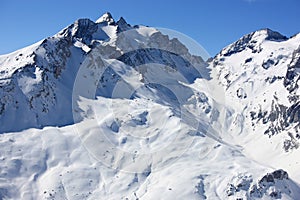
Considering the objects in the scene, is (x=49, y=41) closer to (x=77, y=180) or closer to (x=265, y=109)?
(x=77, y=180)

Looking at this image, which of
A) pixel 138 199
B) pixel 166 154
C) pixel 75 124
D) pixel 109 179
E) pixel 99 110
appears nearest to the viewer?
pixel 138 199

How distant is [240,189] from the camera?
112875 mm

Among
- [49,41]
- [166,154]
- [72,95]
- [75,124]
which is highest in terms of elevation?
[49,41]

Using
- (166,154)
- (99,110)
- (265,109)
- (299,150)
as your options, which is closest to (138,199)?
(166,154)

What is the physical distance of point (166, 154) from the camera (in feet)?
417

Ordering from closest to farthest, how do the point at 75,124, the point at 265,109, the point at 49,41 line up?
the point at 75,124 < the point at 49,41 < the point at 265,109

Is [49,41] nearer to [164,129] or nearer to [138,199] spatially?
[164,129]

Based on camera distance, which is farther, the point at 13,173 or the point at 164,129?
the point at 164,129

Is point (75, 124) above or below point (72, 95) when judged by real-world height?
below

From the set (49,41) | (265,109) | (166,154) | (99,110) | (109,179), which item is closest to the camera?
(109,179)

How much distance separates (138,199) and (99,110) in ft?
156

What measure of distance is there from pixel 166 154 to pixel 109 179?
20680 millimetres

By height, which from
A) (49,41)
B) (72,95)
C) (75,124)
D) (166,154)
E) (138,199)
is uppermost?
(49,41)

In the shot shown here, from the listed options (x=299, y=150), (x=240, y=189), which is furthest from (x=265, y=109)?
(x=240, y=189)
